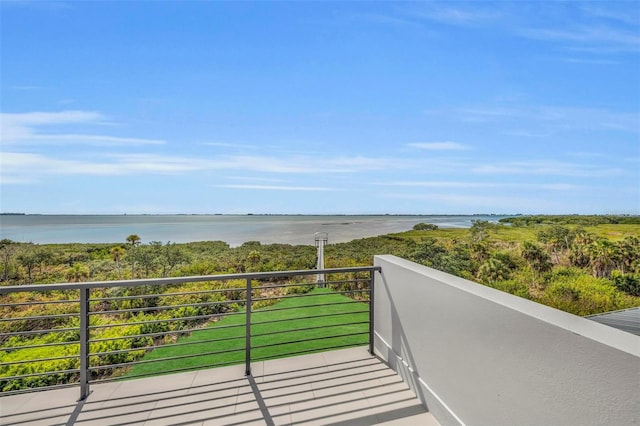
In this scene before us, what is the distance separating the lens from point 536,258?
28.9ft

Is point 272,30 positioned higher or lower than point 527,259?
higher

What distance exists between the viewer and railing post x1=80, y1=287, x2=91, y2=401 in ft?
7.06

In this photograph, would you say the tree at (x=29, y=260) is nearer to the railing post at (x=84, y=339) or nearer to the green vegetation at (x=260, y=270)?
the green vegetation at (x=260, y=270)

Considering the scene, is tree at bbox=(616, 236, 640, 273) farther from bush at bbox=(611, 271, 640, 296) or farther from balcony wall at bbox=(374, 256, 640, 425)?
balcony wall at bbox=(374, 256, 640, 425)

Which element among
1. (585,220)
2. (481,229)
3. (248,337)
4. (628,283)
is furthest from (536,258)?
(248,337)

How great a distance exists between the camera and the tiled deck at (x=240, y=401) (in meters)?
1.99

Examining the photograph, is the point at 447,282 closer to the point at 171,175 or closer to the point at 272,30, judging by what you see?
the point at 272,30

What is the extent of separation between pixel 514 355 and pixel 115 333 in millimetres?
5372

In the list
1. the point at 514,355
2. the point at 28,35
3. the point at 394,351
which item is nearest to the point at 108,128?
the point at 28,35

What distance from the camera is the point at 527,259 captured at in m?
8.91

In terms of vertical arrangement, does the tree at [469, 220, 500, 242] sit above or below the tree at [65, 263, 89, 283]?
above

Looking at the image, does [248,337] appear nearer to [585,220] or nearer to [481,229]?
[481,229]

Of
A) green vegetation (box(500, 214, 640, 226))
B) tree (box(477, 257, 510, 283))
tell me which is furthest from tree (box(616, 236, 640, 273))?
tree (box(477, 257, 510, 283))

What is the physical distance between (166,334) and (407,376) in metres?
2.03
